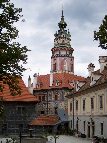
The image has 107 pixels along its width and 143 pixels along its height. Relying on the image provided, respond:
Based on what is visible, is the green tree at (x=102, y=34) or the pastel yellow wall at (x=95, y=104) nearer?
the green tree at (x=102, y=34)

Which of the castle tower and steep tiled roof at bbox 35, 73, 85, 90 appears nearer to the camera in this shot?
steep tiled roof at bbox 35, 73, 85, 90

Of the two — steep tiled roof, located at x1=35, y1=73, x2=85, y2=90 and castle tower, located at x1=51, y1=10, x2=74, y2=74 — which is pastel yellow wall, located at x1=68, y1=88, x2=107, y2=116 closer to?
steep tiled roof, located at x1=35, y1=73, x2=85, y2=90

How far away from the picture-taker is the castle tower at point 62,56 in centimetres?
7600

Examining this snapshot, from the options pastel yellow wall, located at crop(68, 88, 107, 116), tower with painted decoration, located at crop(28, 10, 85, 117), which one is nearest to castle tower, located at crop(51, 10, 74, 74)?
tower with painted decoration, located at crop(28, 10, 85, 117)

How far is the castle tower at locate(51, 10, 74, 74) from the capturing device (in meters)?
76.0


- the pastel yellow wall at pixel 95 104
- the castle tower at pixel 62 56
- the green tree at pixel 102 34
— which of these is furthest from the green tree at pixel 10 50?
the castle tower at pixel 62 56

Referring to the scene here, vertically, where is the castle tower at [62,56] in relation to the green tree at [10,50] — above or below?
above

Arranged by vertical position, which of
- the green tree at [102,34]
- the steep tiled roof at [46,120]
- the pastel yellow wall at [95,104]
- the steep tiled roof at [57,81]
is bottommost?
the steep tiled roof at [46,120]

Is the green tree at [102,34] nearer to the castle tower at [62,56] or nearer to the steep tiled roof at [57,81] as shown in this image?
the steep tiled roof at [57,81]

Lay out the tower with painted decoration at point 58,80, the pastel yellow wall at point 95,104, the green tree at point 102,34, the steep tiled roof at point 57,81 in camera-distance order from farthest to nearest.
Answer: the steep tiled roof at point 57,81, the tower with painted decoration at point 58,80, the pastel yellow wall at point 95,104, the green tree at point 102,34

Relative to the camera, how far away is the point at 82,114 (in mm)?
48281

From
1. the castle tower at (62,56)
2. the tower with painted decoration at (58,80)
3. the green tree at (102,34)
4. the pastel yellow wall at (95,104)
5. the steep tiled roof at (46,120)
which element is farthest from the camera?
the castle tower at (62,56)

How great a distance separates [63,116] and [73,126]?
6.44m

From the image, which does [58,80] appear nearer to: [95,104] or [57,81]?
[57,81]
